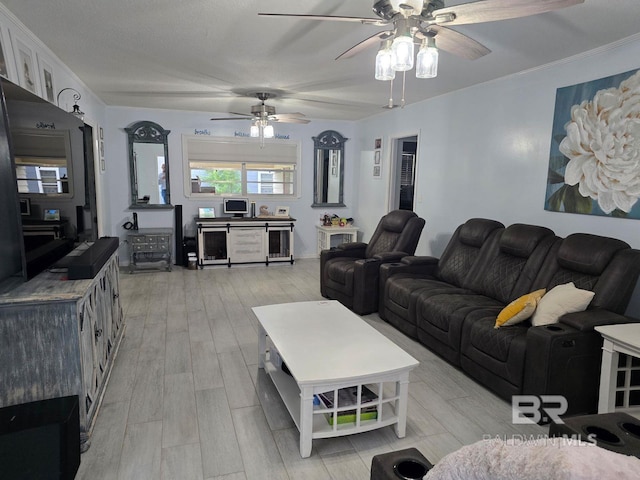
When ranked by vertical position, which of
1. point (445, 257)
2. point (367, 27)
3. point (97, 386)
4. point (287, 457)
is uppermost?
point (367, 27)

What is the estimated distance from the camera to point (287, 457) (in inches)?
79.8

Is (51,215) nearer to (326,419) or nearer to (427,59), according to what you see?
(326,419)

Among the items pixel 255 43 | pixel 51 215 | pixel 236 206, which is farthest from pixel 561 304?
pixel 236 206

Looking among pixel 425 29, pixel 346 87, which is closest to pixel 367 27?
pixel 425 29

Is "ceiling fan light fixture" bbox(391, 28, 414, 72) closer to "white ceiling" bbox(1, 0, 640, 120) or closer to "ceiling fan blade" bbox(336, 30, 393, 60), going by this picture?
"ceiling fan blade" bbox(336, 30, 393, 60)

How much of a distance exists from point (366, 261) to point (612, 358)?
2.29 m

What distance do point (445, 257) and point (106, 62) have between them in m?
3.63

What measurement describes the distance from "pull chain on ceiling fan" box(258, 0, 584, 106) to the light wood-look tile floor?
193cm

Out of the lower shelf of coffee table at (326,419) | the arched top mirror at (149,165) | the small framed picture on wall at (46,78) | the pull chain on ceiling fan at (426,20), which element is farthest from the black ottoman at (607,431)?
the arched top mirror at (149,165)

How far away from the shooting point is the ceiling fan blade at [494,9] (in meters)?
1.49

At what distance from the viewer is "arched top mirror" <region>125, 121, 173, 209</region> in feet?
19.5

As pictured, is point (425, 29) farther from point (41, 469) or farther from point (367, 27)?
point (41, 469)

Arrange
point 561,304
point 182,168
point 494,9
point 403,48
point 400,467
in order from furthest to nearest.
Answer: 1. point 182,168
2. point 561,304
3. point 403,48
4. point 494,9
5. point 400,467

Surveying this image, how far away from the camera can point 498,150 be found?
12.9 feet
